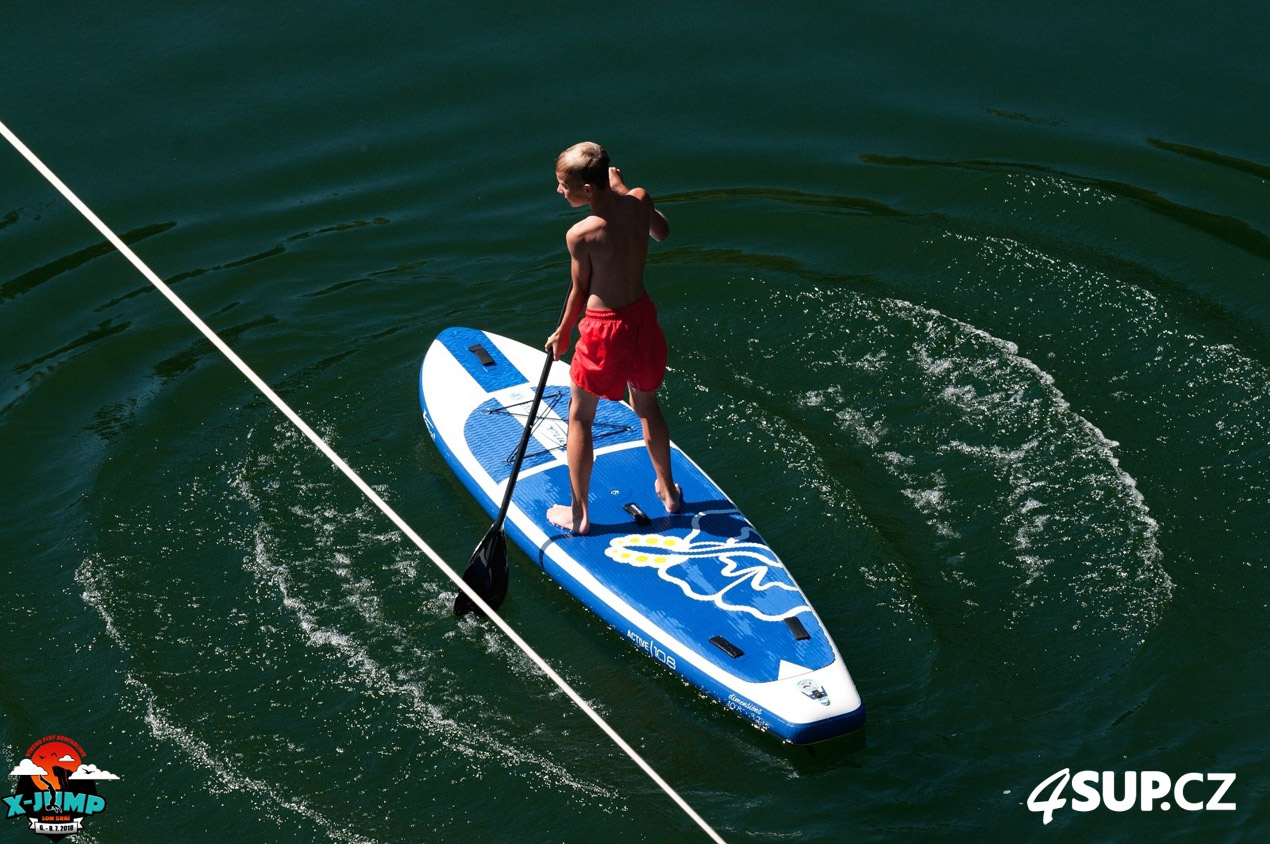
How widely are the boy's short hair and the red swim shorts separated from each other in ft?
2.32

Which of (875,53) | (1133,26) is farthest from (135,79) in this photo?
(1133,26)

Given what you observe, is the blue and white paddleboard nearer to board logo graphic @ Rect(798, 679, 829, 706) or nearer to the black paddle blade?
board logo graphic @ Rect(798, 679, 829, 706)

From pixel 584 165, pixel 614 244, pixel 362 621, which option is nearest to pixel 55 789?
pixel 362 621

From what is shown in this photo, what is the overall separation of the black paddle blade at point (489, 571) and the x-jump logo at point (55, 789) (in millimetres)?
1866

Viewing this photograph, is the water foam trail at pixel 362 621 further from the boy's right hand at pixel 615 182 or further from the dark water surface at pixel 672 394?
the boy's right hand at pixel 615 182

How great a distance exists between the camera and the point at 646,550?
727 cm

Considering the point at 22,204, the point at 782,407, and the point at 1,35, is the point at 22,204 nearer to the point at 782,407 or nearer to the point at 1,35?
the point at 1,35

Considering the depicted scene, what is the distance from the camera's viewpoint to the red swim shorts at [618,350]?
22.3 feet

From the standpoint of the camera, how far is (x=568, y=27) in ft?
40.4

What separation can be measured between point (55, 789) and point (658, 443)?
10.9ft

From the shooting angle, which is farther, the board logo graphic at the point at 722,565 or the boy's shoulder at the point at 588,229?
the board logo graphic at the point at 722,565

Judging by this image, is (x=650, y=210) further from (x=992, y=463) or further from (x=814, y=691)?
(x=992, y=463)

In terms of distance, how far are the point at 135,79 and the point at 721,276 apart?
5761 millimetres

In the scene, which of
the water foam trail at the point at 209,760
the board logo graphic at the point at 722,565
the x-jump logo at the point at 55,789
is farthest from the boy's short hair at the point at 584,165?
the x-jump logo at the point at 55,789
